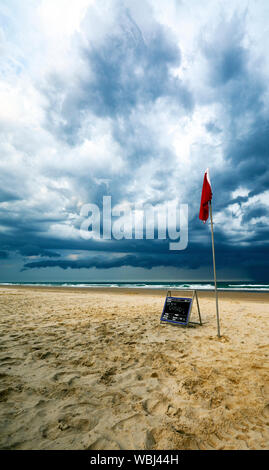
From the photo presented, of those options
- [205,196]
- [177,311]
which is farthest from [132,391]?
[205,196]

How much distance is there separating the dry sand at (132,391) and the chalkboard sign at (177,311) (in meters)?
1.11

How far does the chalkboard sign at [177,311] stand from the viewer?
7562 millimetres

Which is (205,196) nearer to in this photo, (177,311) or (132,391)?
(177,311)

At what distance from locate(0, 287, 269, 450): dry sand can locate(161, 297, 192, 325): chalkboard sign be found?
1.11 meters

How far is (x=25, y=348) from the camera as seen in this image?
507 centimetres

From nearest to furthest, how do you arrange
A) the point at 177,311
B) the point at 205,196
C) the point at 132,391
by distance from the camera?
the point at 132,391
the point at 205,196
the point at 177,311

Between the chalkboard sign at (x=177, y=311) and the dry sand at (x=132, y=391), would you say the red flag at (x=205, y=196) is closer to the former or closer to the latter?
the chalkboard sign at (x=177, y=311)

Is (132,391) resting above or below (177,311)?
below

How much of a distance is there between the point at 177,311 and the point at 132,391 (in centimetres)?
476

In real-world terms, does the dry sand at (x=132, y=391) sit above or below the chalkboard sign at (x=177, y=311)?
below

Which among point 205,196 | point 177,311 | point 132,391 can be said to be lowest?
point 132,391

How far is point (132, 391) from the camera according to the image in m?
3.45

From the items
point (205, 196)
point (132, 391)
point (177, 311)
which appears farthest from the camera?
point (177, 311)

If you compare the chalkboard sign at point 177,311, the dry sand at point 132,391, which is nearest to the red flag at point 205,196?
the chalkboard sign at point 177,311
